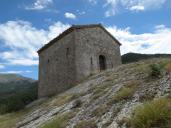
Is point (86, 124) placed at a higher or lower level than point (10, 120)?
higher

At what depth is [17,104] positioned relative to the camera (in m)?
28.3

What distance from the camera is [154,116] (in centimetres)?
741

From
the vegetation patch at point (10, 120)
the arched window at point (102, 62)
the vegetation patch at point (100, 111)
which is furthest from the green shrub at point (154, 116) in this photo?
the arched window at point (102, 62)

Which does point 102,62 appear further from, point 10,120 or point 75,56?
point 10,120

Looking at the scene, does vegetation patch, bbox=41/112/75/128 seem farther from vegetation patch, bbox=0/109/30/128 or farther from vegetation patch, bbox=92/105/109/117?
vegetation patch, bbox=0/109/30/128

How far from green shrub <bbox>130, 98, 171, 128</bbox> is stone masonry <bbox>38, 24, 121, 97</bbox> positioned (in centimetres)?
1960

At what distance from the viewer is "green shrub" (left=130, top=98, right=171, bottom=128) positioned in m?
7.27

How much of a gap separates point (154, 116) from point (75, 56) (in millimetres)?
20924

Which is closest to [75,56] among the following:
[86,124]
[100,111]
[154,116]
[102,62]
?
[102,62]

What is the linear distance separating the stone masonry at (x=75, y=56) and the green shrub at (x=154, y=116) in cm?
1960

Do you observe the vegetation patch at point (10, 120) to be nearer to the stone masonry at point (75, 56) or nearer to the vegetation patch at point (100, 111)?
the stone masonry at point (75, 56)

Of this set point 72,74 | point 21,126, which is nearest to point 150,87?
point 21,126

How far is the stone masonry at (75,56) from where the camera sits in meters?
28.2

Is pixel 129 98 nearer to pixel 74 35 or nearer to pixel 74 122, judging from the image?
pixel 74 122
